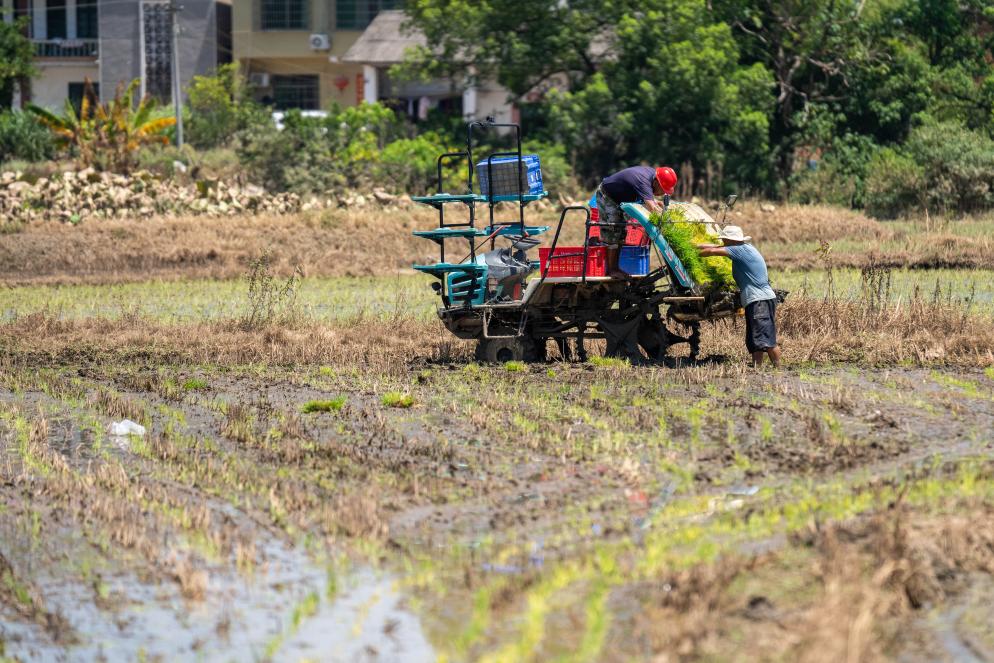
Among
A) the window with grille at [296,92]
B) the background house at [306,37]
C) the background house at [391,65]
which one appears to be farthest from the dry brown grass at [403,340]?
the window with grille at [296,92]

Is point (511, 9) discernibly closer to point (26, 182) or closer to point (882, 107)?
point (882, 107)

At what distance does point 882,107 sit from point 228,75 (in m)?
20.7

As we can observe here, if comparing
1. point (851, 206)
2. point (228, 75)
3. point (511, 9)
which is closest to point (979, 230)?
point (851, 206)

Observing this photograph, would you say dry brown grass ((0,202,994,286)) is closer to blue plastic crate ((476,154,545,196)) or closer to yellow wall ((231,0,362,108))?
blue plastic crate ((476,154,545,196))

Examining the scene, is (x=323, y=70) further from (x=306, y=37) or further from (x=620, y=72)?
(x=620, y=72)

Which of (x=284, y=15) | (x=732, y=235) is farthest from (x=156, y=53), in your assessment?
(x=732, y=235)

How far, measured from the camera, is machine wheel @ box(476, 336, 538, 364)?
14461 millimetres

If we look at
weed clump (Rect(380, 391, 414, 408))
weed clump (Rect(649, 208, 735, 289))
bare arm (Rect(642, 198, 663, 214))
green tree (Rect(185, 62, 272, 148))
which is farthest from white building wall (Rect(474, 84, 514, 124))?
weed clump (Rect(380, 391, 414, 408))

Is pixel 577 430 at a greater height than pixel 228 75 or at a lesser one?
lesser

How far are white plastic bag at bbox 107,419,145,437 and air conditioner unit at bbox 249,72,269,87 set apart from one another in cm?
3655

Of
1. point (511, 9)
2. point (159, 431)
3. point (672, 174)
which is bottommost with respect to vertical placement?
point (159, 431)

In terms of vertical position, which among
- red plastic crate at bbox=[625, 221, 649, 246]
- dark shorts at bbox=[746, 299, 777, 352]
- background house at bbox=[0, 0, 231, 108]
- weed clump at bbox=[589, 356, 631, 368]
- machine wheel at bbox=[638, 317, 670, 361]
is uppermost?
background house at bbox=[0, 0, 231, 108]

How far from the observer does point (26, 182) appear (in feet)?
96.2

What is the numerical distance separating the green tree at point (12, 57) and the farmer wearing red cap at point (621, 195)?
34586 mm
